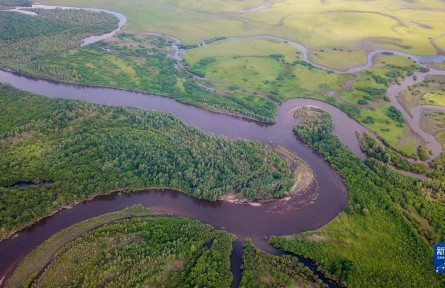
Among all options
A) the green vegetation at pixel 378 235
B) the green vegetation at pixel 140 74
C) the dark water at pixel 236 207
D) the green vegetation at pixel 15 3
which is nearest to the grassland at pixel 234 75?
the green vegetation at pixel 140 74

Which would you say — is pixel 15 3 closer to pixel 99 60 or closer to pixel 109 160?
pixel 99 60

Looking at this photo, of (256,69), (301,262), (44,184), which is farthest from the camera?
(256,69)

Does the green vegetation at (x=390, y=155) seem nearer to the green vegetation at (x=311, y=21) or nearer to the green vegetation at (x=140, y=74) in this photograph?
the green vegetation at (x=140, y=74)

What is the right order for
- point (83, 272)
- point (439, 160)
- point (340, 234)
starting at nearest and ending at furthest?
point (83, 272)
point (340, 234)
point (439, 160)

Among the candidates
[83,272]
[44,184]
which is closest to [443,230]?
[83,272]

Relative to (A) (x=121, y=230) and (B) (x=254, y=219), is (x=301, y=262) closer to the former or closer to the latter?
(B) (x=254, y=219)
